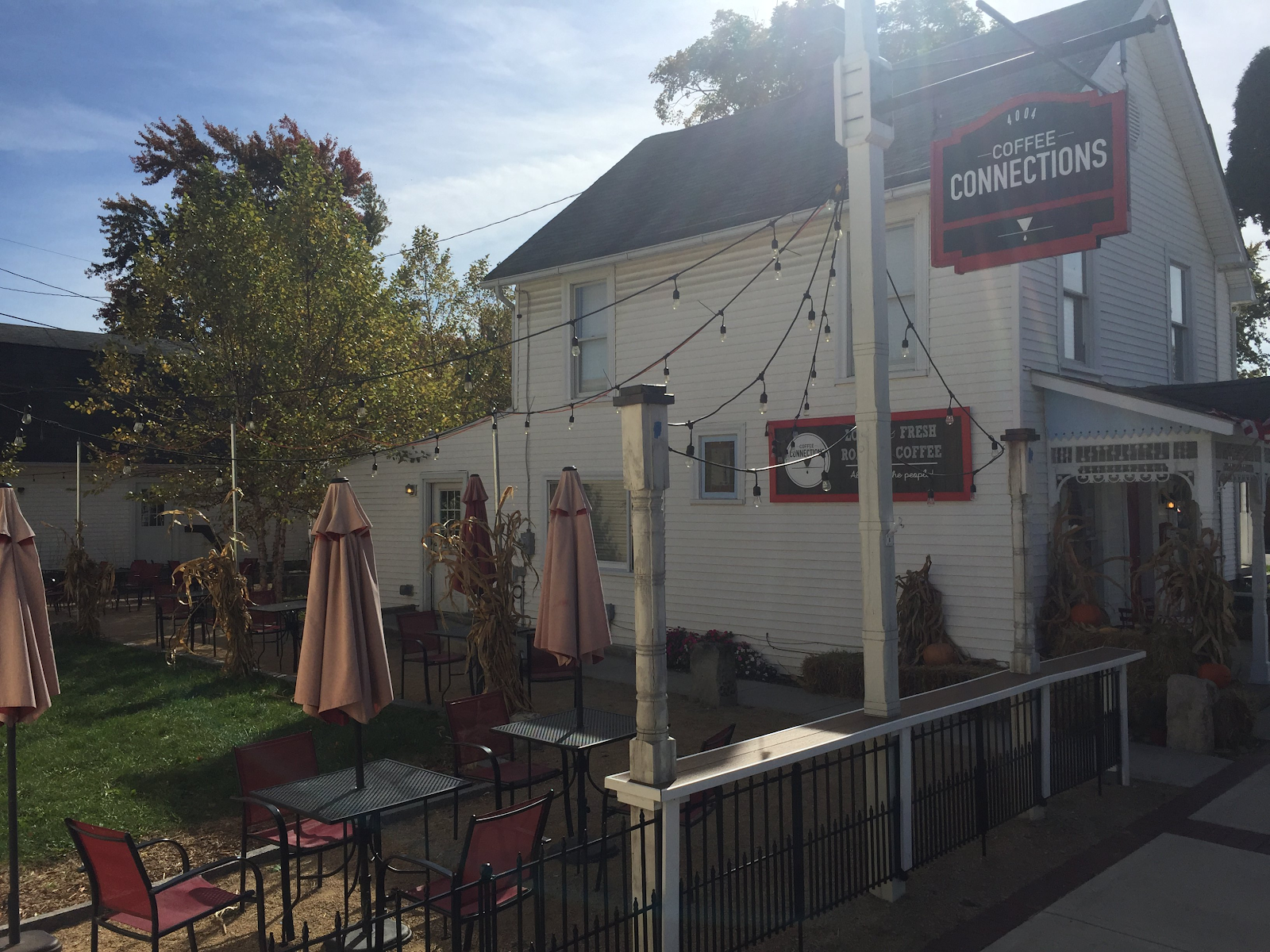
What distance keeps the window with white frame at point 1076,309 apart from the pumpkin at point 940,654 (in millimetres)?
4017

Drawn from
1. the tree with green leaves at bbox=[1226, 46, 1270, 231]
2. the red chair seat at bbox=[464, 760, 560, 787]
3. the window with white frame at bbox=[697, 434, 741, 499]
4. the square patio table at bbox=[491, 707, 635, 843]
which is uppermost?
the tree with green leaves at bbox=[1226, 46, 1270, 231]

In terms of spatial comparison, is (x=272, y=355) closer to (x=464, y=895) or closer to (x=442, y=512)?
(x=442, y=512)

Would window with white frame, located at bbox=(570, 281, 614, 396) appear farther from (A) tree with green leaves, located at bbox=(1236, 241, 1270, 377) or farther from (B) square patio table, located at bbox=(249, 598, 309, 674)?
(A) tree with green leaves, located at bbox=(1236, 241, 1270, 377)

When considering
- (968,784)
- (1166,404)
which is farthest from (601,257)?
(968,784)

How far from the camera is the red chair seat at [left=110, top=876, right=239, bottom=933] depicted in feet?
15.4

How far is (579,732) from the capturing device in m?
6.84

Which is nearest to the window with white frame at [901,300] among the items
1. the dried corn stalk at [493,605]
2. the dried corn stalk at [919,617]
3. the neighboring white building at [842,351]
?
the neighboring white building at [842,351]

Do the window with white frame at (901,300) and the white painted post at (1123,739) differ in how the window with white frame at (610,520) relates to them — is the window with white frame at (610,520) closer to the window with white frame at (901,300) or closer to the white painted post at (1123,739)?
the window with white frame at (901,300)

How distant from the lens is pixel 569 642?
24.4 ft

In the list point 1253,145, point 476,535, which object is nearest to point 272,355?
point 476,535

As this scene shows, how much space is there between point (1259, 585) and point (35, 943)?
39.3 feet

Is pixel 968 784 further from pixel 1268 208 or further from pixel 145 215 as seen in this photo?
pixel 145 215

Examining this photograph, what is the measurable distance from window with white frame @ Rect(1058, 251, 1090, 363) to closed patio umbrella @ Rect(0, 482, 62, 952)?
11.0m

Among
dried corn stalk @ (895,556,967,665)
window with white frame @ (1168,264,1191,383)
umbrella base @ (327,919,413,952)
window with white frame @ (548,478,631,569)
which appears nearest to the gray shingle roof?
window with white frame @ (548,478,631,569)
